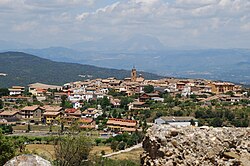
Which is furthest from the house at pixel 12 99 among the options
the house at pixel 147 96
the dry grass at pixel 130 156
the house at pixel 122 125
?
the dry grass at pixel 130 156

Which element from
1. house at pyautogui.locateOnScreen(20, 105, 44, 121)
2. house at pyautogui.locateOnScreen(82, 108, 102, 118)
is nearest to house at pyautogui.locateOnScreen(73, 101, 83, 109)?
house at pyautogui.locateOnScreen(82, 108, 102, 118)

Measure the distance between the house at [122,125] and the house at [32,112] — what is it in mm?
17226

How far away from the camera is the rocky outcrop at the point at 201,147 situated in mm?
9289

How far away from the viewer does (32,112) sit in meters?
79.3

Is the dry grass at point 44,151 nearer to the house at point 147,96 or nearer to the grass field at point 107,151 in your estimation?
the grass field at point 107,151

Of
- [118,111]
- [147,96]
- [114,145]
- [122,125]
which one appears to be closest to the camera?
[114,145]

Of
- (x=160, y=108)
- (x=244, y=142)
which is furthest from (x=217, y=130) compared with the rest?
(x=160, y=108)

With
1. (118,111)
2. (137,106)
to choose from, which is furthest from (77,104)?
(137,106)

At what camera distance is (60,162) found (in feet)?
66.7

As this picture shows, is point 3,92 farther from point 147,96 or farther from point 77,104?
point 147,96

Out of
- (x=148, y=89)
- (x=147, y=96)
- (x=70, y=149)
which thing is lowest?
(x=147, y=96)

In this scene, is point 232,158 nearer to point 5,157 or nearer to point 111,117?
point 5,157

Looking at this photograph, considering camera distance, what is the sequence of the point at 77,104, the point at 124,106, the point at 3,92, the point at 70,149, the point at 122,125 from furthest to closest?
the point at 3,92 < the point at 77,104 < the point at 124,106 < the point at 122,125 < the point at 70,149

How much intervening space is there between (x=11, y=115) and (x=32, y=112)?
403 centimetres
